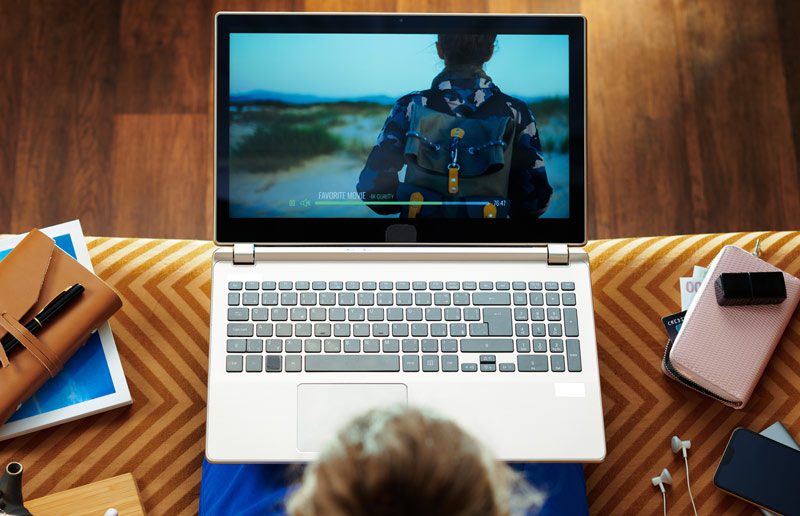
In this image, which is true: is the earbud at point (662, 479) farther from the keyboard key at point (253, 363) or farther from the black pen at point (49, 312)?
the black pen at point (49, 312)

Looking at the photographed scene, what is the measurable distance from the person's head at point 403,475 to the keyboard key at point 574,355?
32 cm

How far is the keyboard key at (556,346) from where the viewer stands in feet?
2.92

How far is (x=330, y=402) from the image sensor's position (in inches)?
34.3

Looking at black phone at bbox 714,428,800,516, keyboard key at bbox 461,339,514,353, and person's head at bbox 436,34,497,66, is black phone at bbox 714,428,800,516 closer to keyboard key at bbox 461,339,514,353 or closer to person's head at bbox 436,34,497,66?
keyboard key at bbox 461,339,514,353

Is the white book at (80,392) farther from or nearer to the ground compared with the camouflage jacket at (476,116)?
nearer to the ground

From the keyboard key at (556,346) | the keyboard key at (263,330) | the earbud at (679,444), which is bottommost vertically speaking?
the earbud at (679,444)

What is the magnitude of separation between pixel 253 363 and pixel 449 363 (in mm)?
233

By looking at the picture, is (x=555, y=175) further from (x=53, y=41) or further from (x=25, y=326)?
(x=53, y=41)

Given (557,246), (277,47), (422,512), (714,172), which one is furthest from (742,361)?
(714,172)

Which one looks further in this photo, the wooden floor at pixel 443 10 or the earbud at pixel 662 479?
the wooden floor at pixel 443 10

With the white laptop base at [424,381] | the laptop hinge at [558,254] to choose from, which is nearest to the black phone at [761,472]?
the white laptop base at [424,381]

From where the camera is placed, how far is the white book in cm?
91

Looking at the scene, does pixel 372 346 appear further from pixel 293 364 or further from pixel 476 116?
pixel 476 116

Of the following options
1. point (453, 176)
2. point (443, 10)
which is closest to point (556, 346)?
point (453, 176)
